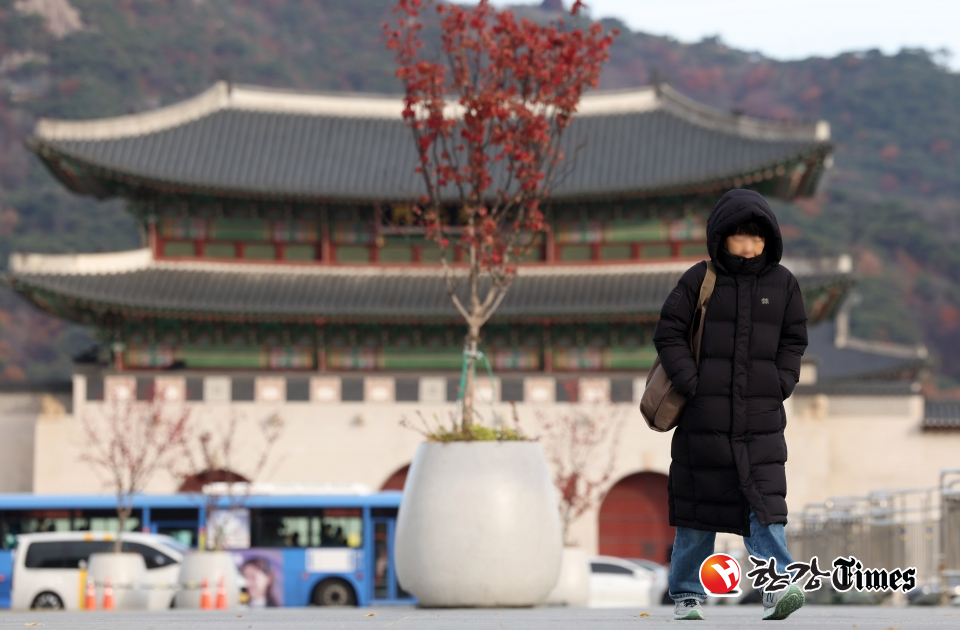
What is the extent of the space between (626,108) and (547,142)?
1976 centimetres

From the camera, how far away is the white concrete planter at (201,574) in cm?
1827

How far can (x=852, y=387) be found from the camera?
3014cm

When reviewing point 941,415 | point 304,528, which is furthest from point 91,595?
point 941,415

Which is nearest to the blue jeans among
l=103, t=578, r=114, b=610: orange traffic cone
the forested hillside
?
l=103, t=578, r=114, b=610: orange traffic cone

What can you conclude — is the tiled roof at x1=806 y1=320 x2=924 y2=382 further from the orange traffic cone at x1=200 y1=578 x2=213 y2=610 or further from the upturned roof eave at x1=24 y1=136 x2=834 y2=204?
the orange traffic cone at x1=200 y1=578 x2=213 y2=610

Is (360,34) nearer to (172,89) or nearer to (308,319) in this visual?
(172,89)

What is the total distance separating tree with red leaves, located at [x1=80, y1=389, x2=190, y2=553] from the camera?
92.6 feet

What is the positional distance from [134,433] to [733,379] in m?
23.6

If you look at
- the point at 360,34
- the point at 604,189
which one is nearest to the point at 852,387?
the point at 604,189

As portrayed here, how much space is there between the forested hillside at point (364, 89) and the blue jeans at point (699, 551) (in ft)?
186

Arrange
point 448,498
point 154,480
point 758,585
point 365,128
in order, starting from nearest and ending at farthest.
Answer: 1. point 758,585
2. point 448,498
3. point 154,480
4. point 365,128

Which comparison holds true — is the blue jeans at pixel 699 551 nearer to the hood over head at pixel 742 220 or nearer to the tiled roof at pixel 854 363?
the hood over head at pixel 742 220

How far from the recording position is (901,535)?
15.3m

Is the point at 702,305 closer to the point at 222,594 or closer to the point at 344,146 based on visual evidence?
the point at 222,594
